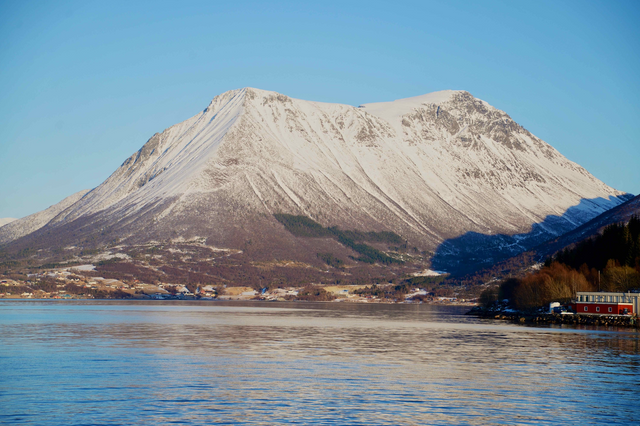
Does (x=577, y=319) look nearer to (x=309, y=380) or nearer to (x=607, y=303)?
(x=607, y=303)

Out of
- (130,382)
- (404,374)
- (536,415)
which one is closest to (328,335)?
(404,374)

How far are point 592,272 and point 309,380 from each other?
5081 inches

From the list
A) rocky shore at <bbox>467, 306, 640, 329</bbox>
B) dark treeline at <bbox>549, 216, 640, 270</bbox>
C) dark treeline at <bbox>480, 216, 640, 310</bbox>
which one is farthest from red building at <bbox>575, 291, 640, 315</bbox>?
dark treeline at <bbox>549, 216, 640, 270</bbox>

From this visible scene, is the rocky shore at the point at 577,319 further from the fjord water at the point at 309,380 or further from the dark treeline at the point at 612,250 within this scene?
the fjord water at the point at 309,380

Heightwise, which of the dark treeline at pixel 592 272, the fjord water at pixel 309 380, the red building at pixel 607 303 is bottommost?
the fjord water at pixel 309 380

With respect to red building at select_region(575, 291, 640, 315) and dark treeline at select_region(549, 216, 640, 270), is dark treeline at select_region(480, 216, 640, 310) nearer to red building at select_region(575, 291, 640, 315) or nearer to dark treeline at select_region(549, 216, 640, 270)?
dark treeline at select_region(549, 216, 640, 270)

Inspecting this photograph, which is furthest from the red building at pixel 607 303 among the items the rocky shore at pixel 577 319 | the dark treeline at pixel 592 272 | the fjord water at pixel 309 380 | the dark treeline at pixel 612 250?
the fjord water at pixel 309 380

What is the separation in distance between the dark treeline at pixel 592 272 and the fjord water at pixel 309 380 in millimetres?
57976

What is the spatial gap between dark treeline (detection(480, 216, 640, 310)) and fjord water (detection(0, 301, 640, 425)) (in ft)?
190

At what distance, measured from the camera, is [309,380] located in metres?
53.4

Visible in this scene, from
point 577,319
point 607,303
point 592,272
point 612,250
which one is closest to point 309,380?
point 577,319

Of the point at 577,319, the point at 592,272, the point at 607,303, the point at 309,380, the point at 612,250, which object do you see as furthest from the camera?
the point at 612,250

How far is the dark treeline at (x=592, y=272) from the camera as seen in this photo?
481ft

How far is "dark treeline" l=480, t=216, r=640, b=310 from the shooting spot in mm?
146500
